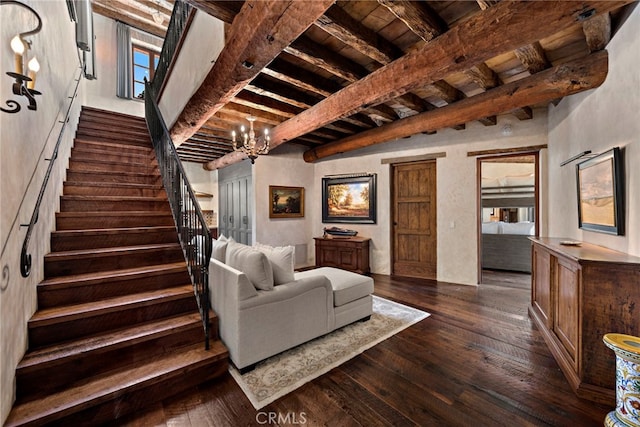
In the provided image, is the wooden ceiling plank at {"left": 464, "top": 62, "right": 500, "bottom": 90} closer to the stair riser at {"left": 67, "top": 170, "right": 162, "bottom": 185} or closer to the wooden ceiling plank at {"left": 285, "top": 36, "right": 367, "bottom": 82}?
the wooden ceiling plank at {"left": 285, "top": 36, "right": 367, "bottom": 82}

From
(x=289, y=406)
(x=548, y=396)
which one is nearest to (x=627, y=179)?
(x=548, y=396)

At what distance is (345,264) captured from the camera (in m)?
5.54


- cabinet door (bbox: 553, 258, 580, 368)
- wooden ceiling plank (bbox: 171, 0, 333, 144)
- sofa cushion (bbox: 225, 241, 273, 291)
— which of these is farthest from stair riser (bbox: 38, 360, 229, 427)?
cabinet door (bbox: 553, 258, 580, 368)

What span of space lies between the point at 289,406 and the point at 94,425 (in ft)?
3.87

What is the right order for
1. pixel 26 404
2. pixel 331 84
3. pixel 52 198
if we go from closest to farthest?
pixel 26 404
pixel 52 198
pixel 331 84

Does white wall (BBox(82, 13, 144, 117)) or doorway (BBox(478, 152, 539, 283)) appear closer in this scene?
doorway (BBox(478, 152, 539, 283))

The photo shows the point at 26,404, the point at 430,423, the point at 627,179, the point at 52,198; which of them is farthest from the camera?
the point at 52,198

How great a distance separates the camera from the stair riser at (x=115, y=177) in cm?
323

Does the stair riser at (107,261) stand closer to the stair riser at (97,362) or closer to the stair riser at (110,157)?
the stair riser at (97,362)

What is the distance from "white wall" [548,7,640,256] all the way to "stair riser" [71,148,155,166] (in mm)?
5270

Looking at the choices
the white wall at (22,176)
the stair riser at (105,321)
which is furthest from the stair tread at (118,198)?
the stair riser at (105,321)

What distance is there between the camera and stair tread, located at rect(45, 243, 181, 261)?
226cm

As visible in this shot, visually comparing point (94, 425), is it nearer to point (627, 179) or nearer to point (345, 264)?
point (627, 179)

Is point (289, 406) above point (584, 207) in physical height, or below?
below
